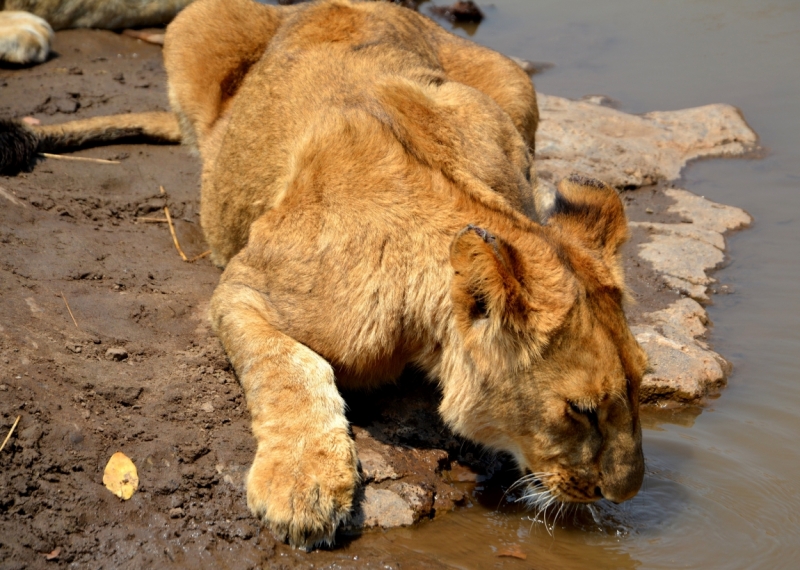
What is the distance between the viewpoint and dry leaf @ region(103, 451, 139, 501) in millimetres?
3557

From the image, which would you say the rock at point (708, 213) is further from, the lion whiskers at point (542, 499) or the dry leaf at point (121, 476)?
the dry leaf at point (121, 476)

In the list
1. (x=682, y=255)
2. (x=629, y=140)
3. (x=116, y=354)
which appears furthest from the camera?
(x=629, y=140)

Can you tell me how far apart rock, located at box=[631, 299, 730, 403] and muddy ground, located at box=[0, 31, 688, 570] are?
28 centimetres

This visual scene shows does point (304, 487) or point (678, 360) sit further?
point (678, 360)

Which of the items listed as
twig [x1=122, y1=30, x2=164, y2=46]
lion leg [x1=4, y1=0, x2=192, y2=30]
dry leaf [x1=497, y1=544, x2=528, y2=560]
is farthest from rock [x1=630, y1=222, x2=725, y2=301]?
lion leg [x1=4, y1=0, x2=192, y2=30]

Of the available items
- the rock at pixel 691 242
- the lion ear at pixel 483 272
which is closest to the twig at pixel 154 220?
the lion ear at pixel 483 272

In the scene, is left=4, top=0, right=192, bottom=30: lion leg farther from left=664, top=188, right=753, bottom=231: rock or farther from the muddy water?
left=664, top=188, right=753, bottom=231: rock

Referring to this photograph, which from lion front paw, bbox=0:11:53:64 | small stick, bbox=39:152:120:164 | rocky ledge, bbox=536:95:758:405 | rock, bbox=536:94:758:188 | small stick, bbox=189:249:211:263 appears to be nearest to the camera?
rocky ledge, bbox=536:95:758:405

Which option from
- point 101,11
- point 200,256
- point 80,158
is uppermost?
point 200,256

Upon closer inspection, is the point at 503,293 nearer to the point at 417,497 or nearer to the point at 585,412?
the point at 585,412

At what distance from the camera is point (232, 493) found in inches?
144

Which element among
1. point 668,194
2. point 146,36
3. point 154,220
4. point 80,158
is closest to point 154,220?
point 154,220

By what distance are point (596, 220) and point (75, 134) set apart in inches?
167

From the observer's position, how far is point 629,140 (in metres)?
8.48
